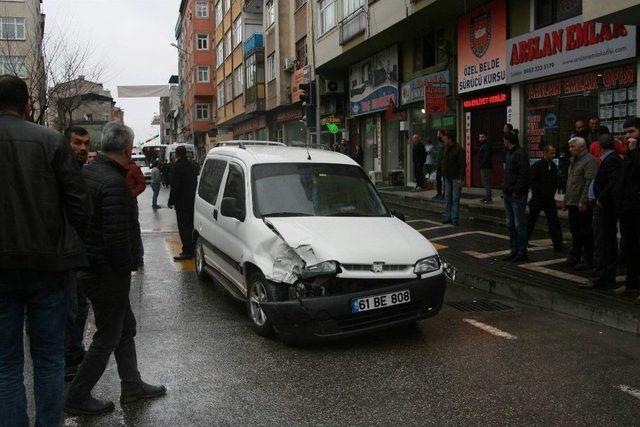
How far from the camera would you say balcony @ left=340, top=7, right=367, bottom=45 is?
2222 cm

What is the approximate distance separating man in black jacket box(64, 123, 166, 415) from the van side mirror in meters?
2.11

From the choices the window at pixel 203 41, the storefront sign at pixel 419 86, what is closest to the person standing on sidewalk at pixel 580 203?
the storefront sign at pixel 419 86

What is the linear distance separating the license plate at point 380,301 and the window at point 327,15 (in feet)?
72.3

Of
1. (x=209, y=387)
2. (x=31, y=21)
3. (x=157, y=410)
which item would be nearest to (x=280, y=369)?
(x=209, y=387)

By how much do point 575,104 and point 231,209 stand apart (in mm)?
10297

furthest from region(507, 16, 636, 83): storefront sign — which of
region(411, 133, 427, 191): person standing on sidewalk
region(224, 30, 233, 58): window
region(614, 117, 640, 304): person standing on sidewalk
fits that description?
region(224, 30, 233, 58): window

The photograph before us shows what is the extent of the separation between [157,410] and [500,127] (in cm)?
1465

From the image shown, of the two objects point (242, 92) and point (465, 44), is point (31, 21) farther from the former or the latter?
point (465, 44)

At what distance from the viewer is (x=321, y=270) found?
17.1ft

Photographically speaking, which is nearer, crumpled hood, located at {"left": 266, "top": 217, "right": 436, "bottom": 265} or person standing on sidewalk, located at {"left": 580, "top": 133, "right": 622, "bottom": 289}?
crumpled hood, located at {"left": 266, "top": 217, "right": 436, "bottom": 265}

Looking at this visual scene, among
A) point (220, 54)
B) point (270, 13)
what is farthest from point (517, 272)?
point (220, 54)

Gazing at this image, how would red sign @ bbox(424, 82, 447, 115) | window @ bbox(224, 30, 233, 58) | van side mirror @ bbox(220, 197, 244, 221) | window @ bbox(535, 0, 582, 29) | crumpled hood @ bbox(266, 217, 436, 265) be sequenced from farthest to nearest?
1. window @ bbox(224, 30, 233, 58)
2. red sign @ bbox(424, 82, 447, 115)
3. window @ bbox(535, 0, 582, 29)
4. van side mirror @ bbox(220, 197, 244, 221)
5. crumpled hood @ bbox(266, 217, 436, 265)

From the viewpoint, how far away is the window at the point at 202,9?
207 ft

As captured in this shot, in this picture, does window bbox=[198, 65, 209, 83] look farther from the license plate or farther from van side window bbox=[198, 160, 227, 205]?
the license plate
